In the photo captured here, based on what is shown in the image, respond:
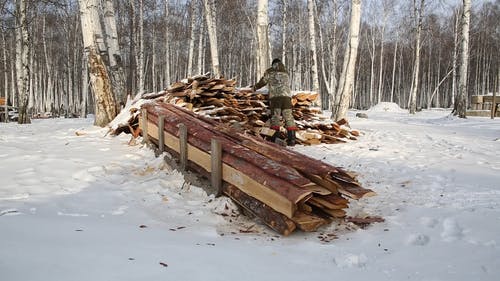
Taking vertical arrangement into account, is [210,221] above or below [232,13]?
below

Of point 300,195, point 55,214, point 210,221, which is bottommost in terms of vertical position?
point 210,221

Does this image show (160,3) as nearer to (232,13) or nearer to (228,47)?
(232,13)

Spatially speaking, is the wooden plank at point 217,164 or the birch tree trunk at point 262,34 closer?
the wooden plank at point 217,164

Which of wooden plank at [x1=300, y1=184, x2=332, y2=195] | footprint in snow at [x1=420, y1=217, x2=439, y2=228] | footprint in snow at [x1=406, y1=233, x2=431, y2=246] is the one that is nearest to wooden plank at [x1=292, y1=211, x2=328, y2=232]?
wooden plank at [x1=300, y1=184, x2=332, y2=195]

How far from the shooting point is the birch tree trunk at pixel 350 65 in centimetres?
945

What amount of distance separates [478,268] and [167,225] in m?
2.41

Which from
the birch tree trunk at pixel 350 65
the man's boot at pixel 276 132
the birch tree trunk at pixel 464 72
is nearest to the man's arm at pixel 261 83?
the man's boot at pixel 276 132

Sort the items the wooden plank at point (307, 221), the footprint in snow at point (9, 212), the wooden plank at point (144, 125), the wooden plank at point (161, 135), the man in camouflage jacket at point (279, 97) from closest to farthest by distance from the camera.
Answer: the footprint in snow at point (9, 212) < the wooden plank at point (307, 221) < the wooden plank at point (161, 135) < the wooden plank at point (144, 125) < the man in camouflage jacket at point (279, 97)

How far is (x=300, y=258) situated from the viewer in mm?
2504

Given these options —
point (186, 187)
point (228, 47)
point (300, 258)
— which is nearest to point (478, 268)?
point (300, 258)

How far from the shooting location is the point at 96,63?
7641mm

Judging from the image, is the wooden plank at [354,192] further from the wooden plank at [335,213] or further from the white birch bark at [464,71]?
the white birch bark at [464,71]

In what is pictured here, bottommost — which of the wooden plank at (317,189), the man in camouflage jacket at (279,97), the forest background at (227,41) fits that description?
Result: the wooden plank at (317,189)

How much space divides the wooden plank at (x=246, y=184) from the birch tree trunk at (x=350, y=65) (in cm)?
626
